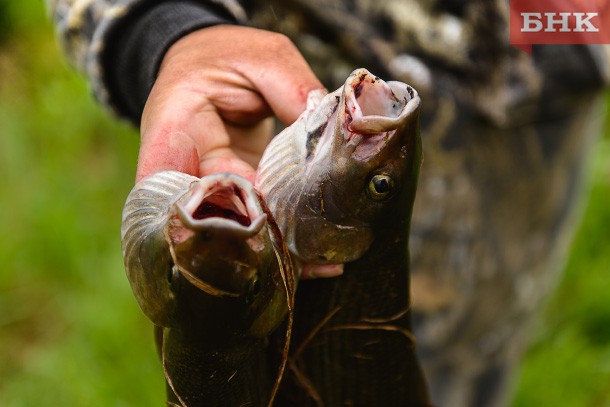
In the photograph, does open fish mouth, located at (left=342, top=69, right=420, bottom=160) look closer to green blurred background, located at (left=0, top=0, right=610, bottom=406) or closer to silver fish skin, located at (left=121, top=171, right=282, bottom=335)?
silver fish skin, located at (left=121, top=171, right=282, bottom=335)

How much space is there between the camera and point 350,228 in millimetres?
1270

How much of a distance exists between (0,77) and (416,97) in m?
3.27

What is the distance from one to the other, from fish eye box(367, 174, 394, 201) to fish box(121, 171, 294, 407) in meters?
0.15

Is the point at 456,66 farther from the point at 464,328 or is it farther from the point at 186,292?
the point at 186,292

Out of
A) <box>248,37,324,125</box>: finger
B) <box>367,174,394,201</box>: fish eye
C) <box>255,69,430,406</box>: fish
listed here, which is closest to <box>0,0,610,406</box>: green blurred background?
<box>255,69,430,406</box>: fish

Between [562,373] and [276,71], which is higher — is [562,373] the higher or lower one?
the lower one

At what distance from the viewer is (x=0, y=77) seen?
4090mm

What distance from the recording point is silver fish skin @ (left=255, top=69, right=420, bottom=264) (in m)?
1.21

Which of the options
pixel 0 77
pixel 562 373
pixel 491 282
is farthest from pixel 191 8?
pixel 0 77

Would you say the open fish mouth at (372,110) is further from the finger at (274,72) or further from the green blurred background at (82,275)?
the green blurred background at (82,275)

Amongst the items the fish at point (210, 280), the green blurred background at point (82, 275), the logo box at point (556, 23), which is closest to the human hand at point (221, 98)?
the fish at point (210, 280)

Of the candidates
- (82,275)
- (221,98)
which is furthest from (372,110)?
(82,275)

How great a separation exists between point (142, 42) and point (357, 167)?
23.3 inches

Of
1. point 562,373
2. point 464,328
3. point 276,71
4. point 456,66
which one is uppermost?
point 276,71
